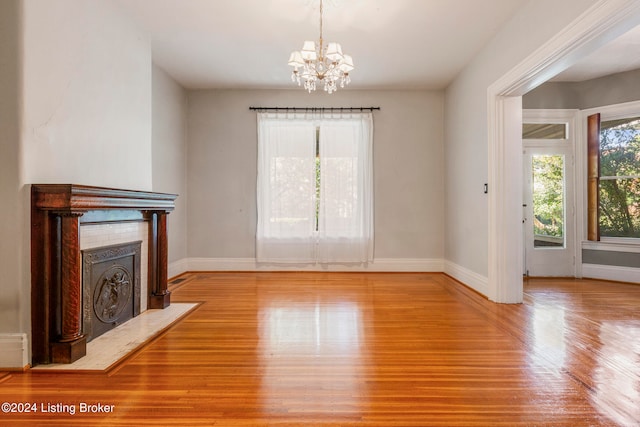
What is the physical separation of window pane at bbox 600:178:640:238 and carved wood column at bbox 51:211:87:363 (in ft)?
20.7

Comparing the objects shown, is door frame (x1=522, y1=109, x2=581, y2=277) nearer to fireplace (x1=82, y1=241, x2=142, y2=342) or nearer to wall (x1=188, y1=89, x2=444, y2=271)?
wall (x1=188, y1=89, x2=444, y2=271)

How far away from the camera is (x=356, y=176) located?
5.43m

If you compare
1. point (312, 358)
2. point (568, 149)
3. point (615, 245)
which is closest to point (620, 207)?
point (615, 245)

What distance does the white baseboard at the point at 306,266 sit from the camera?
5.52m

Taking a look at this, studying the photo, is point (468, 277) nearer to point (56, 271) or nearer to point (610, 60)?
point (610, 60)

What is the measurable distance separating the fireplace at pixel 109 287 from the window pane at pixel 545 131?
17.8 feet

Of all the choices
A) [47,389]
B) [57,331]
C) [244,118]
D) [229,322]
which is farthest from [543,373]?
[244,118]

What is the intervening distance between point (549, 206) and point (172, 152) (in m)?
5.64

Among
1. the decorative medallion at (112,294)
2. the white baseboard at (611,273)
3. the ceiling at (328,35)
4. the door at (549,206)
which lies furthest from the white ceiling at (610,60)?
the decorative medallion at (112,294)

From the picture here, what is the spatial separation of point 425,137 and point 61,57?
15.5ft

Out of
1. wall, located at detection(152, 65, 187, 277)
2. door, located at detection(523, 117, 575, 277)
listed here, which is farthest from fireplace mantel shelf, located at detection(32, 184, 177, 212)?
door, located at detection(523, 117, 575, 277)

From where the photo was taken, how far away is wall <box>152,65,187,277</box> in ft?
14.9

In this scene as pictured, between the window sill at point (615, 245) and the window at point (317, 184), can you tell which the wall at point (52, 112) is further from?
the window sill at point (615, 245)

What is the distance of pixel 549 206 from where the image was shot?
5.12 m
